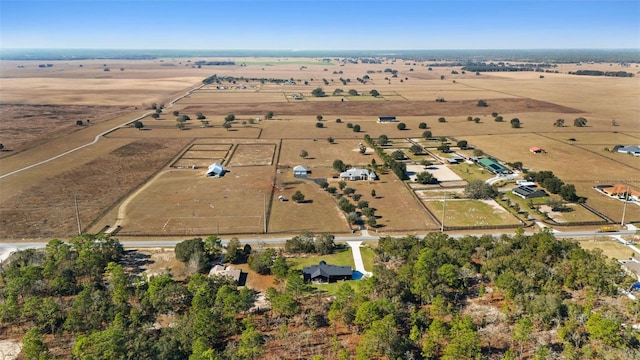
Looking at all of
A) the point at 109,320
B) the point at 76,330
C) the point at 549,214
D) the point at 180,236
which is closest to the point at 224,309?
the point at 109,320

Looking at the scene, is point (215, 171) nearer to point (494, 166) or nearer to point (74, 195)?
point (74, 195)

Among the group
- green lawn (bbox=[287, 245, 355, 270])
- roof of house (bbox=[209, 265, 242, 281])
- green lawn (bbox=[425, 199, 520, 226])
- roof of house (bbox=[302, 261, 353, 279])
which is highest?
green lawn (bbox=[425, 199, 520, 226])

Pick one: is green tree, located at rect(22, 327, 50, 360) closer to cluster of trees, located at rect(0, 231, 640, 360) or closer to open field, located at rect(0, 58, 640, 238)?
cluster of trees, located at rect(0, 231, 640, 360)

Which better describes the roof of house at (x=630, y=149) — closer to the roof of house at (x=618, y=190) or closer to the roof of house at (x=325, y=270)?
the roof of house at (x=618, y=190)

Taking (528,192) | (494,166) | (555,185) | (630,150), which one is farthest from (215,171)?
(630,150)

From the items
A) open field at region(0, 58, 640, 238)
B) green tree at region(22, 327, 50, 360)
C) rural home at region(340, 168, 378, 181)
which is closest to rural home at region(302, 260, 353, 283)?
open field at region(0, 58, 640, 238)

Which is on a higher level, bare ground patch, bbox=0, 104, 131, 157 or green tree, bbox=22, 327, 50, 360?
bare ground patch, bbox=0, 104, 131, 157
